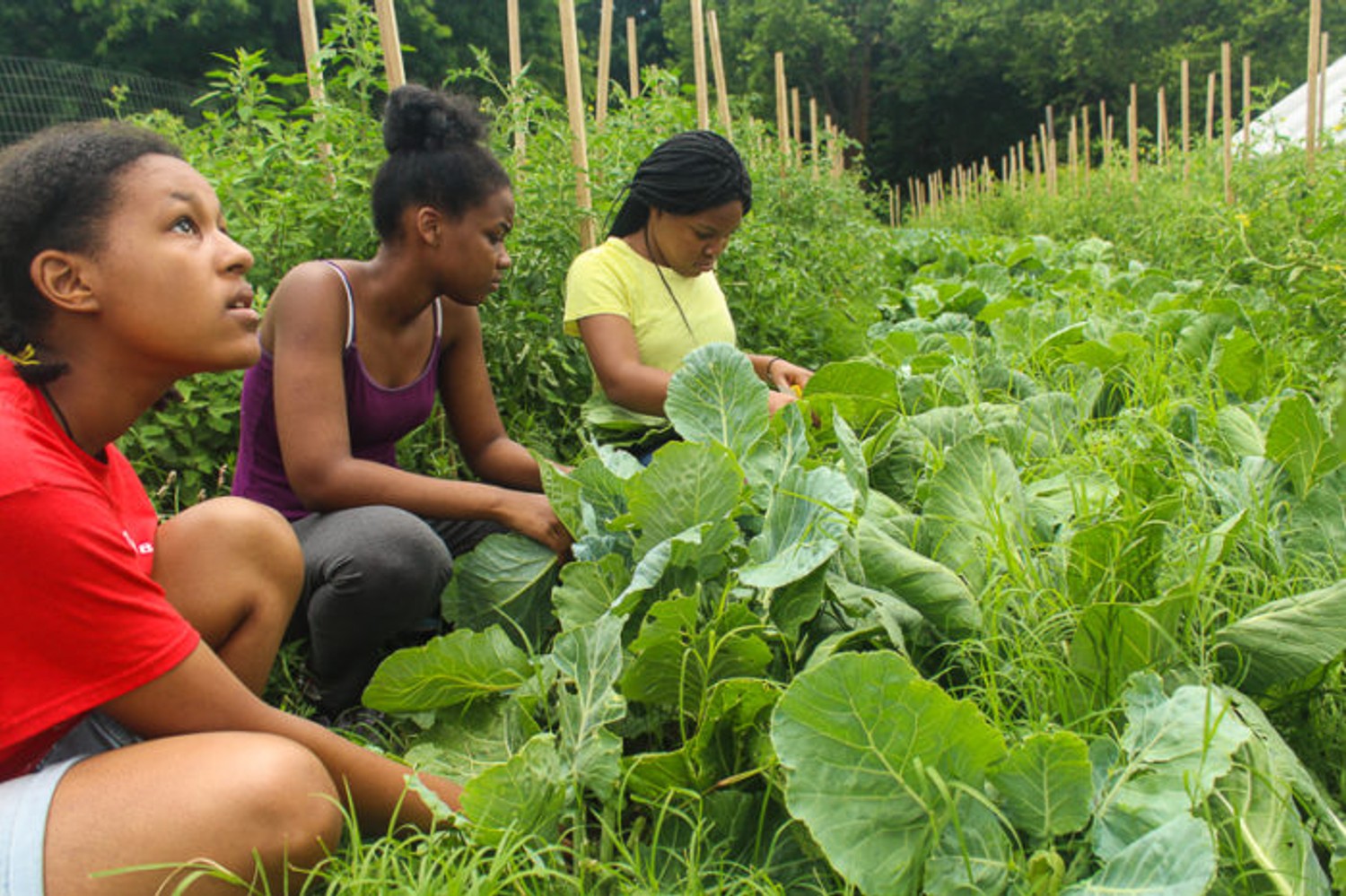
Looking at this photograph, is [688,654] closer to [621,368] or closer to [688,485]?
[688,485]

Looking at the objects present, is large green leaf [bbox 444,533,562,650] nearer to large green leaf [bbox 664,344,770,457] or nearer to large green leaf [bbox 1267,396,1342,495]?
large green leaf [bbox 664,344,770,457]

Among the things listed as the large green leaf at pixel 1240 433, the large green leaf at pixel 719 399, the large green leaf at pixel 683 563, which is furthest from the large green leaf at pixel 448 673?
the large green leaf at pixel 1240 433

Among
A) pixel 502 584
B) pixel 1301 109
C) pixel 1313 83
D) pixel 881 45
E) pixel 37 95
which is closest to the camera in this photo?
pixel 502 584

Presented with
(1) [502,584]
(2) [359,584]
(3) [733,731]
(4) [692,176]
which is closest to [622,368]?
(4) [692,176]

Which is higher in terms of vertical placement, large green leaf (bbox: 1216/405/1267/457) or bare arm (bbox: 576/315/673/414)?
bare arm (bbox: 576/315/673/414)

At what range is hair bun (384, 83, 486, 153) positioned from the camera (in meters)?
1.98

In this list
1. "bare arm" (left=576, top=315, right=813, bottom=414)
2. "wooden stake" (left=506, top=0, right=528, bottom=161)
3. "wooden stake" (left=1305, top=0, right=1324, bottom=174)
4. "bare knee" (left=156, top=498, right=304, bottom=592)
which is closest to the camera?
"bare knee" (left=156, top=498, right=304, bottom=592)

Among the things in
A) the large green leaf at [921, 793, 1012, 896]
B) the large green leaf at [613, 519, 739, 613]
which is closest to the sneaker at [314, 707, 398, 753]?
the large green leaf at [613, 519, 739, 613]

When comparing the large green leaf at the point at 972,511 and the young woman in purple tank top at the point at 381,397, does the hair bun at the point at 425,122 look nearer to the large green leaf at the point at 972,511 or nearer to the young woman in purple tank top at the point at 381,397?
the young woman in purple tank top at the point at 381,397

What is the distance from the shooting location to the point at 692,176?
252cm

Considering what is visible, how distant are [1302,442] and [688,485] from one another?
3.53 ft

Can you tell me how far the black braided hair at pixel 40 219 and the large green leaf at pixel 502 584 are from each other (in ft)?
2.59

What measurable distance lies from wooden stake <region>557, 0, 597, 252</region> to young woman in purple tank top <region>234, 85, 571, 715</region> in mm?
1128

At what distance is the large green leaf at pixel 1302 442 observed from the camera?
64.7 inches
